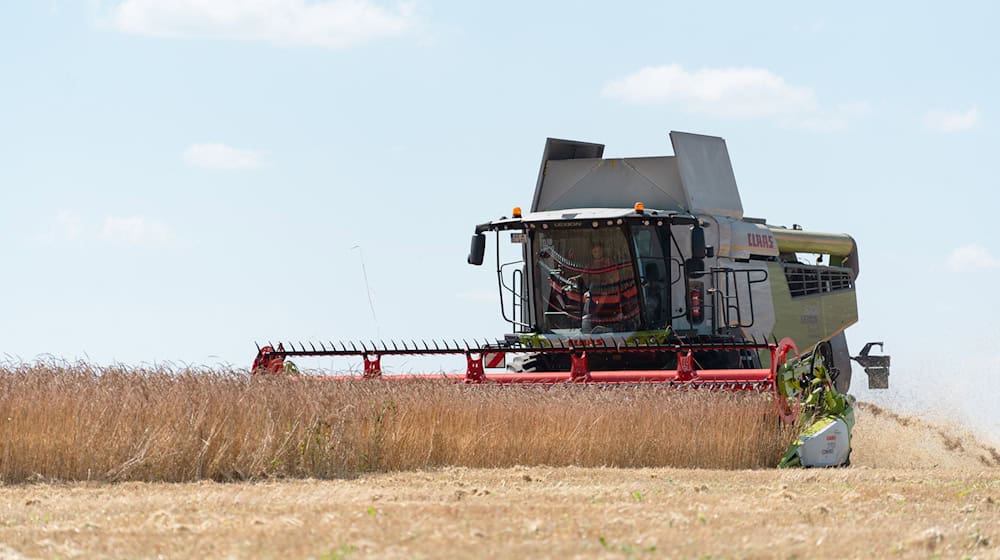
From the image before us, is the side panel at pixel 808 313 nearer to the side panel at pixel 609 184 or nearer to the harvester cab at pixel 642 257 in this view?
the harvester cab at pixel 642 257

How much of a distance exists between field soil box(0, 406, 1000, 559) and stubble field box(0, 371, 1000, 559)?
0.06 feet

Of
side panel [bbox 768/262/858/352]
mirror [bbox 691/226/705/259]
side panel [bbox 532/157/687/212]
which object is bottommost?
side panel [bbox 768/262/858/352]

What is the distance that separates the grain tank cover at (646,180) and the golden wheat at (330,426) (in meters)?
3.10

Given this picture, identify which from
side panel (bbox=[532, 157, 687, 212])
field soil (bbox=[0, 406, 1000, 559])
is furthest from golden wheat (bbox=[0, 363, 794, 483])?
side panel (bbox=[532, 157, 687, 212])

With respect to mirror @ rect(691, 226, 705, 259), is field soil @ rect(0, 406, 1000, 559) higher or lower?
lower

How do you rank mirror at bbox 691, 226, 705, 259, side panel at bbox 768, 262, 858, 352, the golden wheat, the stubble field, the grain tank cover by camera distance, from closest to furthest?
the stubble field < the golden wheat < mirror at bbox 691, 226, 705, 259 < the grain tank cover < side panel at bbox 768, 262, 858, 352

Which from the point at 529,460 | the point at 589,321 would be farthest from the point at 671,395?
the point at 589,321

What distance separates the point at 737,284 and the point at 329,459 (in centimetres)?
578

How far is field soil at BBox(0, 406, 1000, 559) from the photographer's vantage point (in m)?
6.14

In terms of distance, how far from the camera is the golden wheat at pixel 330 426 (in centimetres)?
982

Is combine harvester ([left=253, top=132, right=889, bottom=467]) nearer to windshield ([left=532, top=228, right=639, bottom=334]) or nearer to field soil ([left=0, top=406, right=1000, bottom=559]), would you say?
windshield ([left=532, top=228, right=639, bottom=334])

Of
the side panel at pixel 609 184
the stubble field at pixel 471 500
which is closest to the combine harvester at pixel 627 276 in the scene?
the side panel at pixel 609 184

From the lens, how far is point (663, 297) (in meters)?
13.8

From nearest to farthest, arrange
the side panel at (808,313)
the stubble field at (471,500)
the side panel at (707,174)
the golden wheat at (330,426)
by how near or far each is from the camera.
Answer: the stubble field at (471,500) → the golden wheat at (330,426) → the side panel at (707,174) → the side panel at (808,313)
